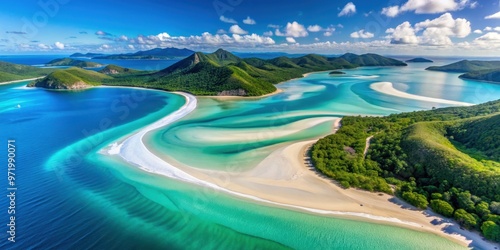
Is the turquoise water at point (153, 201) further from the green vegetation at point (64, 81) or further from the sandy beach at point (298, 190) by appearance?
the green vegetation at point (64, 81)

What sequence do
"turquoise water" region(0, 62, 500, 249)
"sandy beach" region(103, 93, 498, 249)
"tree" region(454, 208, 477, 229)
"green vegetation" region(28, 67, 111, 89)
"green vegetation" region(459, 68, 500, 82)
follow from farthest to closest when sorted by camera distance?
"green vegetation" region(459, 68, 500, 82) → "green vegetation" region(28, 67, 111, 89) → "sandy beach" region(103, 93, 498, 249) → "tree" region(454, 208, 477, 229) → "turquoise water" region(0, 62, 500, 249)

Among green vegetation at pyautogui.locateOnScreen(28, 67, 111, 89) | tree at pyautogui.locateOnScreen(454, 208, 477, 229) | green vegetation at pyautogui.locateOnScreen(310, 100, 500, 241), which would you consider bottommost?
tree at pyautogui.locateOnScreen(454, 208, 477, 229)

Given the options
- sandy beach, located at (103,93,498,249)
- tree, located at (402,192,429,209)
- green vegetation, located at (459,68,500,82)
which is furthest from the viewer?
green vegetation, located at (459,68,500,82)

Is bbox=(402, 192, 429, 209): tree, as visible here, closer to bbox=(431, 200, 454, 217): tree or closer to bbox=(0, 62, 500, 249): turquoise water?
bbox=(431, 200, 454, 217): tree

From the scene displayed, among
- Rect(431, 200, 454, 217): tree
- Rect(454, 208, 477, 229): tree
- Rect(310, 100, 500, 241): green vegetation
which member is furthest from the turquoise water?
Rect(310, 100, 500, 241): green vegetation

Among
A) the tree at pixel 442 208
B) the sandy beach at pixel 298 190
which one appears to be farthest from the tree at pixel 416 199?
the tree at pixel 442 208

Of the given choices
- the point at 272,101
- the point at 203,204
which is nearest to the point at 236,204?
the point at 203,204

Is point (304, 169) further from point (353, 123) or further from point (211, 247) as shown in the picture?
point (353, 123)
